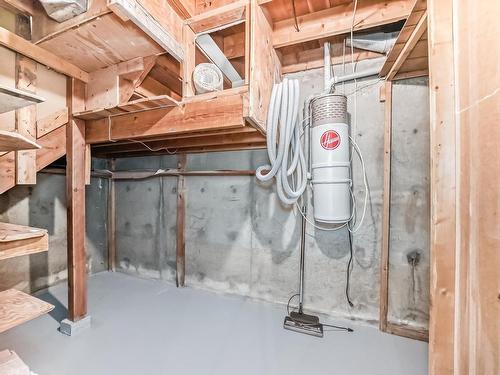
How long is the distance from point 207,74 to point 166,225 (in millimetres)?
1999

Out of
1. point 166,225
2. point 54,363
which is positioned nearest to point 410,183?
point 166,225

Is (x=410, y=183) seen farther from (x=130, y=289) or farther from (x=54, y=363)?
(x=130, y=289)

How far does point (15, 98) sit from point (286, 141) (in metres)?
1.55

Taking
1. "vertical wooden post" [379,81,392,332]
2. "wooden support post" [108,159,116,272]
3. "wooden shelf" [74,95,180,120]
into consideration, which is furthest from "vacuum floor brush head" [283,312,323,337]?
"wooden support post" [108,159,116,272]

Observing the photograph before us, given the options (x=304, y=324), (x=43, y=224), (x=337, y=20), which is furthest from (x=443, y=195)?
(x=43, y=224)

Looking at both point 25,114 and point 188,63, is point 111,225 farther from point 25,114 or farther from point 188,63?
point 188,63

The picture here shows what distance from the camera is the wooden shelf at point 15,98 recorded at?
0.88 m

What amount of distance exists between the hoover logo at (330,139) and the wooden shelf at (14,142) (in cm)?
176

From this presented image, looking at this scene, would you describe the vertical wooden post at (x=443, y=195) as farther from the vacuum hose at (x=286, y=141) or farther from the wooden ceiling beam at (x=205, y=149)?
the wooden ceiling beam at (x=205, y=149)

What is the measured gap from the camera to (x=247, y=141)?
2.28 m

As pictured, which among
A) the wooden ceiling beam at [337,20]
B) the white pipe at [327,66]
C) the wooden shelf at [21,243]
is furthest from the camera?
the white pipe at [327,66]

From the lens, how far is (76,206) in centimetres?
190

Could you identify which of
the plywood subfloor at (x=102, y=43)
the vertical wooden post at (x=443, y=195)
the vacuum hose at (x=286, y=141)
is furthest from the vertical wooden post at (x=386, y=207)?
the plywood subfloor at (x=102, y=43)

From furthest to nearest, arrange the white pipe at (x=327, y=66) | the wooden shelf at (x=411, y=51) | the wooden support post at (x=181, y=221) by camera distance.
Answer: the wooden support post at (x=181, y=221) → the white pipe at (x=327, y=66) → the wooden shelf at (x=411, y=51)
